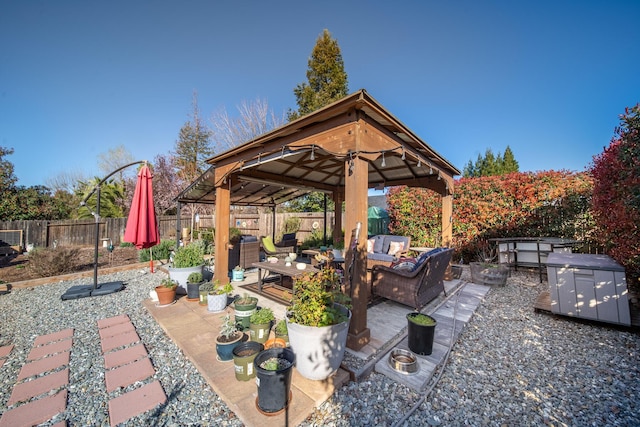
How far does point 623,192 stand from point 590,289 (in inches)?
56.8

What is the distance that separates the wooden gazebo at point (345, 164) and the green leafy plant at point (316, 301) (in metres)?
0.40

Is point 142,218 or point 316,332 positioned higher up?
point 142,218

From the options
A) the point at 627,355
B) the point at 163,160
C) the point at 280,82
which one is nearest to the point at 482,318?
the point at 627,355

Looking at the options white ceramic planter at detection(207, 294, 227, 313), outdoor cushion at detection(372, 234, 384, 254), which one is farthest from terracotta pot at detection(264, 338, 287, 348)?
outdoor cushion at detection(372, 234, 384, 254)

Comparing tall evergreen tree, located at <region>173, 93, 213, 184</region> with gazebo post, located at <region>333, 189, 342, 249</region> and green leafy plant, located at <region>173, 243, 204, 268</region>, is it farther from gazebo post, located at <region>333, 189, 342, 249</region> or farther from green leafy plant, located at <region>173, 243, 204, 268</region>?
green leafy plant, located at <region>173, 243, 204, 268</region>

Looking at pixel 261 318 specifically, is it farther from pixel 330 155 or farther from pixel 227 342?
pixel 330 155

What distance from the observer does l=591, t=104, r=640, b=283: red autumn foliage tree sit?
289 cm

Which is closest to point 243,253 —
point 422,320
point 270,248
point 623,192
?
point 270,248

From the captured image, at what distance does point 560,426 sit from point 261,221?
1198cm

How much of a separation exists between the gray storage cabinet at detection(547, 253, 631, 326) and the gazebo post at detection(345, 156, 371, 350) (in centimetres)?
307

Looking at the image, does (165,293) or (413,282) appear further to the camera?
(165,293)

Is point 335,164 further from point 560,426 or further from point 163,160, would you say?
point 163,160

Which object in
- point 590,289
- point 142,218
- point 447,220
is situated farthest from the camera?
point 447,220

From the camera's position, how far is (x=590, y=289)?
334 centimetres
